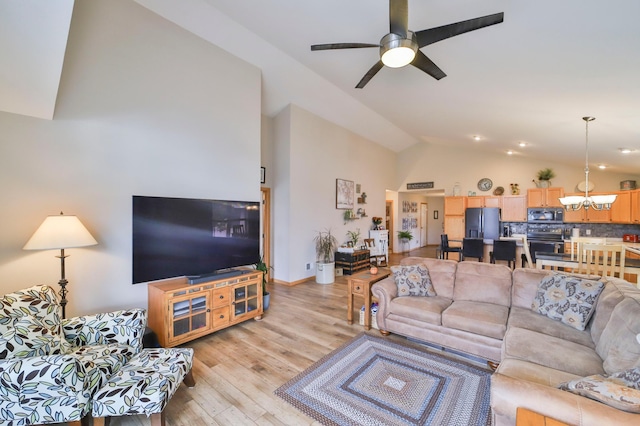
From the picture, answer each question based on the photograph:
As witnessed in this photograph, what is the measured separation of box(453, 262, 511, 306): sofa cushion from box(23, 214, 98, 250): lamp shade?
3.87 meters

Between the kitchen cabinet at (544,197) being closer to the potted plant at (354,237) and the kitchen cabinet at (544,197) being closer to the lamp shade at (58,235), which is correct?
the potted plant at (354,237)

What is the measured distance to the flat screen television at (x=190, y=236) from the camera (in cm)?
280

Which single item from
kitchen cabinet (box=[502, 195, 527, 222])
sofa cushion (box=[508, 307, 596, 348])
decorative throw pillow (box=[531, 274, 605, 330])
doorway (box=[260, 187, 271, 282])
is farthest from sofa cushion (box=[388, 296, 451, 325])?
kitchen cabinet (box=[502, 195, 527, 222])

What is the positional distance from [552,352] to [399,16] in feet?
8.67

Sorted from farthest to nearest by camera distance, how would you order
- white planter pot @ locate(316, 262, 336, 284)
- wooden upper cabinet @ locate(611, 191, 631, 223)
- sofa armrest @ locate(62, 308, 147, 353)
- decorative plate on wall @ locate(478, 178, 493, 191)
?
1. decorative plate on wall @ locate(478, 178, 493, 191)
2. white planter pot @ locate(316, 262, 336, 284)
3. wooden upper cabinet @ locate(611, 191, 631, 223)
4. sofa armrest @ locate(62, 308, 147, 353)

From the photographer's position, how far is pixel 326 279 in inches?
221

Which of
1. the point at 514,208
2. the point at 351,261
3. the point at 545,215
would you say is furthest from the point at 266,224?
the point at 545,215

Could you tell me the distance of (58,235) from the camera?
7.18 feet

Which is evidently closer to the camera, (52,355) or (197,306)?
(52,355)

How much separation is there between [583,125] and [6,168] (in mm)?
6611

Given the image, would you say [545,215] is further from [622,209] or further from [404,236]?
[404,236]

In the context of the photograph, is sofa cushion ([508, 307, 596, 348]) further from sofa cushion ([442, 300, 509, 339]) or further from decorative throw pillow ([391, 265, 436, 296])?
decorative throw pillow ([391, 265, 436, 296])

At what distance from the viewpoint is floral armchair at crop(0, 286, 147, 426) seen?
1.49 m

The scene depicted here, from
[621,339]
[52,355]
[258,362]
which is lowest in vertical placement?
[258,362]
